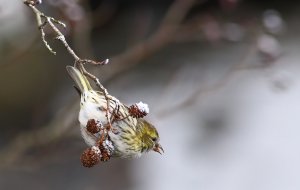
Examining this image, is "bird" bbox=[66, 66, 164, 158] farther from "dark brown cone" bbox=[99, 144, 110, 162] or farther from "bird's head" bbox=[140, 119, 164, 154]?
"dark brown cone" bbox=[99, 144, 110, 162]

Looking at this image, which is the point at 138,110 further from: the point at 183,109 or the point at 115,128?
the point at 183,109

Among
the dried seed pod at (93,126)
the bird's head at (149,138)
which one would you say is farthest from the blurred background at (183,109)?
the dried seed pod at (93,126)

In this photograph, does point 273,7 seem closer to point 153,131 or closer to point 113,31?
point 113,31

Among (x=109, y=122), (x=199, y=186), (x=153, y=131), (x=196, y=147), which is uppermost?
(x=196, y=147)

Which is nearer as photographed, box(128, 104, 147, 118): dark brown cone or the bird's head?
box(128, 104, 147, 118): dark brown cone

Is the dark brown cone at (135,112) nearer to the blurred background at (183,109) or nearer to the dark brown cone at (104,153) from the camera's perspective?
the dark brown cone at (104,153)

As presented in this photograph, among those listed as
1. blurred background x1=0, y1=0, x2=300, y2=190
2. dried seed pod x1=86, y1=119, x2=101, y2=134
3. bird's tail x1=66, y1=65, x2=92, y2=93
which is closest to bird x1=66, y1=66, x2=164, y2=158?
bird's tail x1=66, y1=65, x2=92, y2=93

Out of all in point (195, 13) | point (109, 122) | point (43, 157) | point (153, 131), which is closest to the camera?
point (109, 122)

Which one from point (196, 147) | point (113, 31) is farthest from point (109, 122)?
point (113, 31)

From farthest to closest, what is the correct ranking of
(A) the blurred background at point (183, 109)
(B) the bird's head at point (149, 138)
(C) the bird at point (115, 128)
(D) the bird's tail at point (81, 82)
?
(A) the blurred background at point (183, 109), (B) the bird's head at point (149, 138), (D) the bird's tail at point (81, 82), (C) the bird at point (115, 128)
